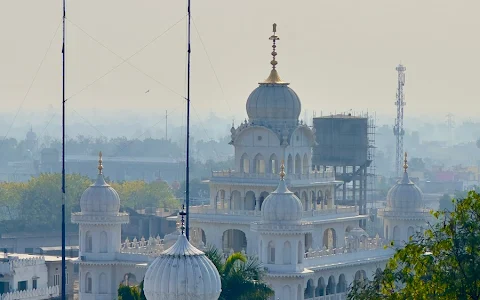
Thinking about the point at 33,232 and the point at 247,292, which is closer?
the point at 247,292

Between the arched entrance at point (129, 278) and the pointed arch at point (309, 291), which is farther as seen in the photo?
the arched entrance at point (129, 278)

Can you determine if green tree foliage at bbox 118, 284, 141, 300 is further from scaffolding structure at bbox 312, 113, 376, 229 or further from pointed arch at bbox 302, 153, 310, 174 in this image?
scaffolding structure at bbox 312, 113, 376, 229

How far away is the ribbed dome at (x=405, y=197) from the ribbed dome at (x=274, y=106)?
16.8 ft

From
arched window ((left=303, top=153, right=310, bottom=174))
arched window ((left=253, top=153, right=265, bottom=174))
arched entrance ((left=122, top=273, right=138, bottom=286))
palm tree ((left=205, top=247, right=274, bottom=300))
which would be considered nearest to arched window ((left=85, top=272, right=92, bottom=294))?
arched entrance ((left=122, top=273, right=138, bottom=286))

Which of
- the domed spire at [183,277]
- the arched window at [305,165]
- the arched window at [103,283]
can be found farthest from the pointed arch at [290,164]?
the domed spire at [183,277]

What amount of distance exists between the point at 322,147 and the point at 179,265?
56788 mm

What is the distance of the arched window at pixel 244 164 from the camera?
84.0 meters

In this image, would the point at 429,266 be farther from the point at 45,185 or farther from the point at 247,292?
the point at 45,185

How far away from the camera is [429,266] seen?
170 feet

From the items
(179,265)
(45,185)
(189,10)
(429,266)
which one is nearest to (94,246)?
(189,10)

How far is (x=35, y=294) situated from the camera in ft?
284

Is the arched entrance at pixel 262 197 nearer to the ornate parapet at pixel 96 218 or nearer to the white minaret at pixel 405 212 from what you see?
the ornate parapet at pixel 96 218

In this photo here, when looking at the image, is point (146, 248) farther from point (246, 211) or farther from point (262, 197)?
point (262, 197)

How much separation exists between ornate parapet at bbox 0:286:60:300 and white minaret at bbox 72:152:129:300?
3.21 m
